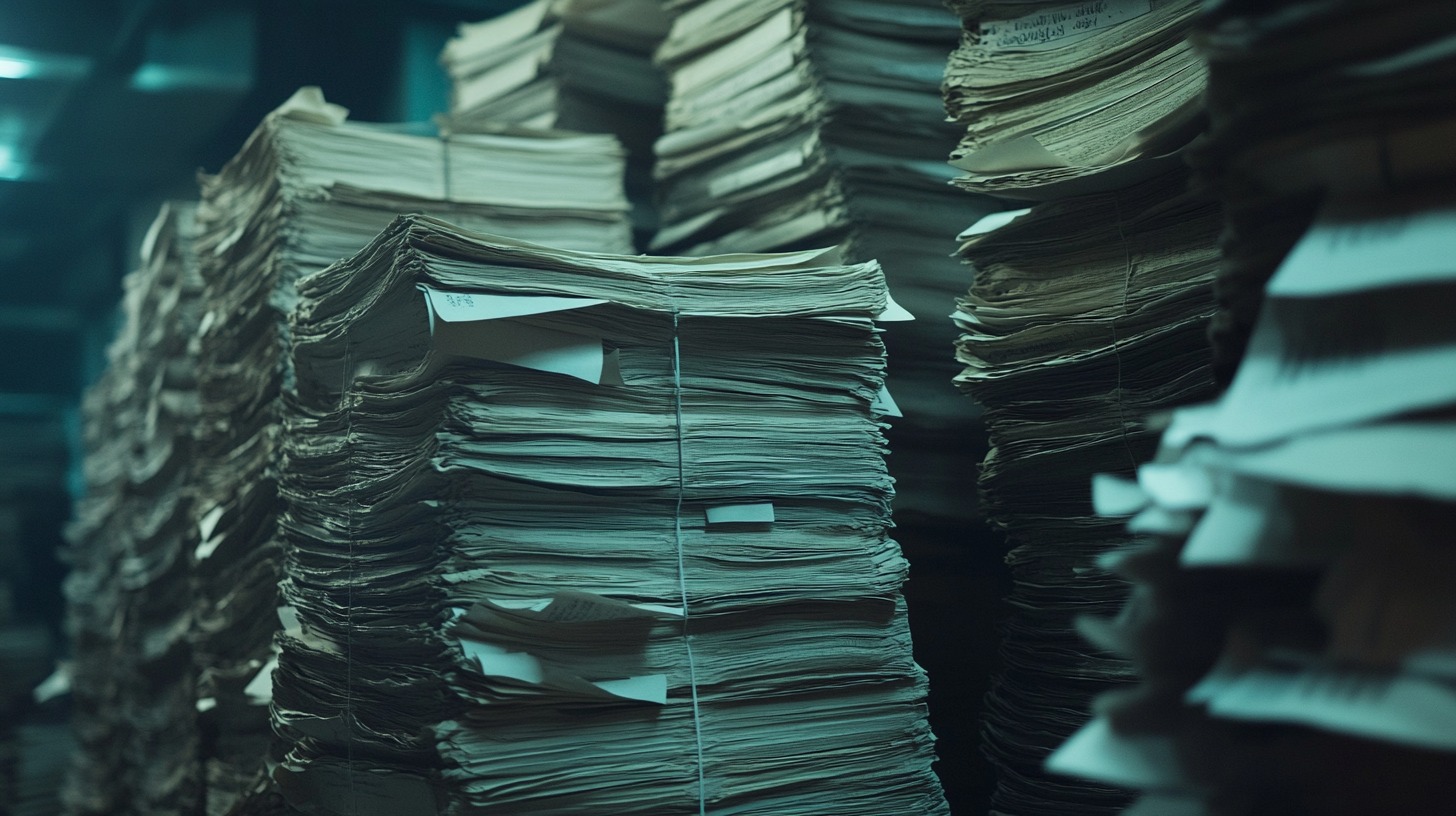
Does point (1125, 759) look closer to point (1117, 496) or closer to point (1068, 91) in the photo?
point (1117, 496)

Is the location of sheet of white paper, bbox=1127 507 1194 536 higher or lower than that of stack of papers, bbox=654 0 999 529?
lower

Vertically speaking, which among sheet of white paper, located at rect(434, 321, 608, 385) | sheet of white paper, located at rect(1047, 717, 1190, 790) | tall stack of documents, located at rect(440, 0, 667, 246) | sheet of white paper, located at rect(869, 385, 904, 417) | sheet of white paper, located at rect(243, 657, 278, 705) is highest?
tall stack of documents, located at rect(440, 0, 667, 246)

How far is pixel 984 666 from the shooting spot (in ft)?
7.38

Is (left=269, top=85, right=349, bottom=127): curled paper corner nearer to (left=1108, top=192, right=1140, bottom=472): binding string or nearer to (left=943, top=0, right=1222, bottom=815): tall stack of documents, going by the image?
(left=943, top=0, right=1222, bottom=815): tall stack of documents

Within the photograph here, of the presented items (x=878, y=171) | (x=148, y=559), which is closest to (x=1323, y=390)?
(x=878, y=171)

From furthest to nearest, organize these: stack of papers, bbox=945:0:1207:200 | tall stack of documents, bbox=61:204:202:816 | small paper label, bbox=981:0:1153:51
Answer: tall stack of documents, bbox=61:204:202:816 → small paper label, bbox=981:0:1153:51 → stack of papers, bbox=945:0:1207:200

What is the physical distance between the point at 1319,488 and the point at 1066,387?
3.35ft

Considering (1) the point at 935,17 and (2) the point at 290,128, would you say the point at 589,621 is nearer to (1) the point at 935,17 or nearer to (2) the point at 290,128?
(2) the point at 290,128

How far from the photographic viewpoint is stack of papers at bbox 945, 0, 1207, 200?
5.61 ft

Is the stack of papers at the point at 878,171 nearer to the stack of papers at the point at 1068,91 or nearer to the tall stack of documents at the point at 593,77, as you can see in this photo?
the stack of papers at the point at 1068,91

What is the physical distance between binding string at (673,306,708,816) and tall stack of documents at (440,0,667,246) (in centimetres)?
122

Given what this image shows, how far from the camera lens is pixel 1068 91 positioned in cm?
189

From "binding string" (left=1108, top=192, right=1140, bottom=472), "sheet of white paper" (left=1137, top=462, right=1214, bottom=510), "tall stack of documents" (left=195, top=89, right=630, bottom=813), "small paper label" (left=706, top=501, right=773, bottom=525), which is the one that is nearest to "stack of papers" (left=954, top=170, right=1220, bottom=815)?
"binding string" (left=1108, top=192, right=1140, bottom=472)

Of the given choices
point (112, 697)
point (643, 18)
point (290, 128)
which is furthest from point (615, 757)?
point (112, 697)
